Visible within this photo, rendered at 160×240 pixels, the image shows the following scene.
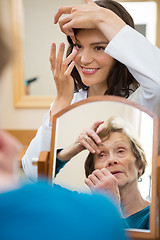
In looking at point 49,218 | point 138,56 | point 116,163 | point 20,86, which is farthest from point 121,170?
point 20,86

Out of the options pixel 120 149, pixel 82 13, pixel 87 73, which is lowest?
pixel 120 149

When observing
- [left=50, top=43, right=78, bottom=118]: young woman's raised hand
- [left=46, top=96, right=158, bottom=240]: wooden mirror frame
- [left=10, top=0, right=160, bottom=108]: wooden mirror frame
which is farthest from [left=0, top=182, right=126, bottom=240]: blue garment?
[left=10, top=0, right=160, bottom=108]: wooden mirror frame

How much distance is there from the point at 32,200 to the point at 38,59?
5.71 ft

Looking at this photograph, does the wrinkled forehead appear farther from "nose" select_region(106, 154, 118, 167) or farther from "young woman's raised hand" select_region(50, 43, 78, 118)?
"young woman's raised hand" select_region(50, 43, 78, 118)

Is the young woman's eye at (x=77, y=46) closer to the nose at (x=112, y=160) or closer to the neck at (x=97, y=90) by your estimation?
the neck at (x=97, y=90)

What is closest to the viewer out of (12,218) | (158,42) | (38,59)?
(12,218)

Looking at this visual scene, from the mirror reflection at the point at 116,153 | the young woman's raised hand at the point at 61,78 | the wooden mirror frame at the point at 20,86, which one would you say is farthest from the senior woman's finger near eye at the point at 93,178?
the wooden mirror frame at the point at 20,86

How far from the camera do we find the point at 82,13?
2.19ft

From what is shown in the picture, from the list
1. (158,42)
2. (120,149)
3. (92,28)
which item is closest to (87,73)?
(92,28)

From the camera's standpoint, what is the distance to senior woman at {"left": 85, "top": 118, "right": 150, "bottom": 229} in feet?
1.76

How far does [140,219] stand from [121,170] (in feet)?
0.27

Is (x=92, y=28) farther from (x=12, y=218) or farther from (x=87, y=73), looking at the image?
(x=12, y=218)

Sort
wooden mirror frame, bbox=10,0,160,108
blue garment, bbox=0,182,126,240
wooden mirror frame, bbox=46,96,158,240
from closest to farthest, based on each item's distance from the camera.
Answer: blue garment, bbox=0,182,126,240 → wooden mirror frame, bbox=46,96,158,240 → wooden mirror frame, bbox=10,0,160,108

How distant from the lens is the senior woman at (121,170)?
0.54 meters
